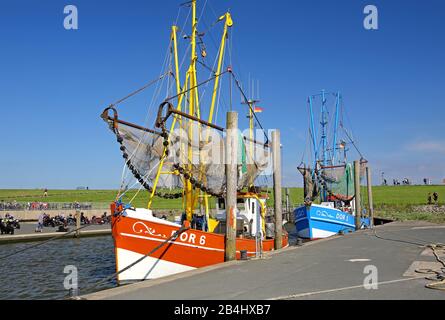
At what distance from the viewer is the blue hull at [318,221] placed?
117ft

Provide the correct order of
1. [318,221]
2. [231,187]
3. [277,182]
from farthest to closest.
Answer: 1. [318,221]
2. [277,182]
3. [231,187]

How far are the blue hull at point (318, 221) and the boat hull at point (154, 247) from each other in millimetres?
18805

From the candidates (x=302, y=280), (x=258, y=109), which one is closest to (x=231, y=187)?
(x=302, y=280)

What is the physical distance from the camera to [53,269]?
919 inches

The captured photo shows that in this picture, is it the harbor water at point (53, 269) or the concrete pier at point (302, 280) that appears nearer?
the concrete pier at point (302, 280)

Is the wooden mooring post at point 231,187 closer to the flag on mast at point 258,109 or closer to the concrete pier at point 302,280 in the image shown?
the concrete pier at point 302,280

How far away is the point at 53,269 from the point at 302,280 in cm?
1636

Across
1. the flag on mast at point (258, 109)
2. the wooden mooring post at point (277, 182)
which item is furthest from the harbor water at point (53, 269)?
the flag on mast at point (258, 109)

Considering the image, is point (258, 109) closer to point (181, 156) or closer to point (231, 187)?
point (181, 156)

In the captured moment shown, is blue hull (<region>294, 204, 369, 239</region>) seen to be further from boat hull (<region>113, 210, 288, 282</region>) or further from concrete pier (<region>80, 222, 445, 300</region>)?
boat hull (<region>113, 210, 288, 282</region>)

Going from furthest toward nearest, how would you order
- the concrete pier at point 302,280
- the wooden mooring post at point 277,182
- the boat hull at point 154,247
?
1. the wooden mooring post at point 277,182
2. the boat hull at point 154,247
3. the concrete pier at point 302,280

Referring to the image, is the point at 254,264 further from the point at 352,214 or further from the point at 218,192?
the point at 352,214

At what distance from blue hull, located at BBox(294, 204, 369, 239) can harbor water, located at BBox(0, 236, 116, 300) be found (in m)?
15.9

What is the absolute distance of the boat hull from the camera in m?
16.7
